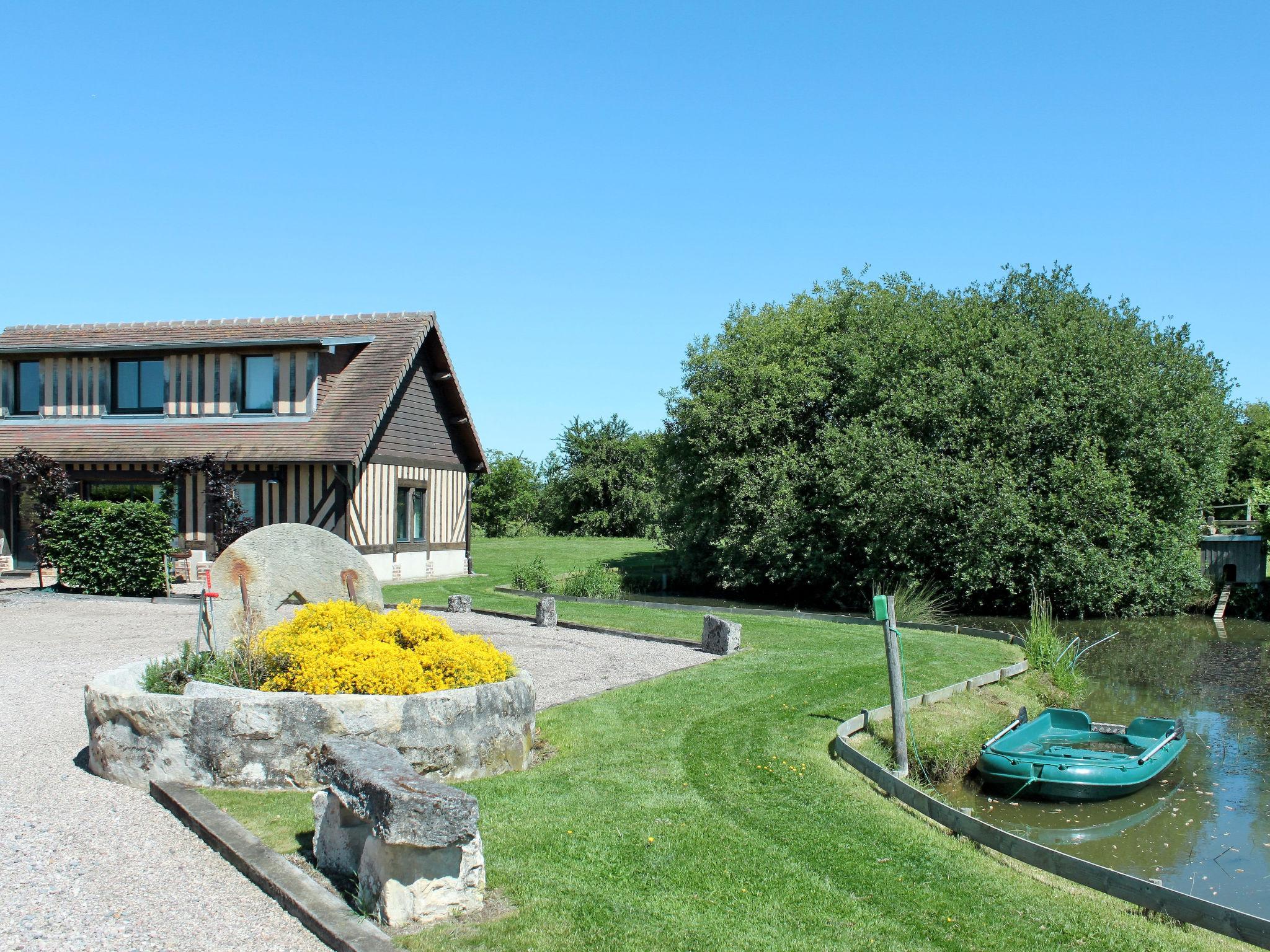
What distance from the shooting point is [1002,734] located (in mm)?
11367

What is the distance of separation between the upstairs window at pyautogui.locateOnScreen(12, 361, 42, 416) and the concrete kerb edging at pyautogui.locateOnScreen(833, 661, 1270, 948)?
26.1 m

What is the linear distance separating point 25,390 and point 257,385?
7.19m

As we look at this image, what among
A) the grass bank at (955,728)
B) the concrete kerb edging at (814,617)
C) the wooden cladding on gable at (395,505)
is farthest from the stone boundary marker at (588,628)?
the wooden cladding on gable at (395,505)

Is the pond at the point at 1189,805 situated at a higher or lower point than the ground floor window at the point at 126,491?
lower

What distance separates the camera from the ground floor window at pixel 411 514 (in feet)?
87.7

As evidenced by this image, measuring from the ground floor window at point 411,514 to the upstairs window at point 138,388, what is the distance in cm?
677

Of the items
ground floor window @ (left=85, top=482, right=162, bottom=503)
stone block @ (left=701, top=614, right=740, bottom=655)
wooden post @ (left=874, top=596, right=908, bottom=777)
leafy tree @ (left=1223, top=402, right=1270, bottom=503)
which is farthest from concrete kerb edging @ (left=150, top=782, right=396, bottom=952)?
leafy tree @ (left=1223, top=402, right=1270, bottom=503)

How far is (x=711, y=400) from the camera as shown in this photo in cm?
3125

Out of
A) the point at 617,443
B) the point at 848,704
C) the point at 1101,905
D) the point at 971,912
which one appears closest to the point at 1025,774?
the point at 848,704

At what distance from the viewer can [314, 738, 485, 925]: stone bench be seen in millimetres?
5086

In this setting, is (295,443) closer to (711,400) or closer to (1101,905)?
(711,400)

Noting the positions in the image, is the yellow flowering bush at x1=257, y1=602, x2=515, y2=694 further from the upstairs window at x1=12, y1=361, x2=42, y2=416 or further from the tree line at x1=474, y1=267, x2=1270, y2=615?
the upstairs window at x1=12, y1=361, x2=42, y2=416

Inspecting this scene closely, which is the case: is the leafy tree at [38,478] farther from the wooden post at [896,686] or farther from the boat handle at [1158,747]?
the boat handle at [1158,747]

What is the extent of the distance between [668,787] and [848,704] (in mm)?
4401
